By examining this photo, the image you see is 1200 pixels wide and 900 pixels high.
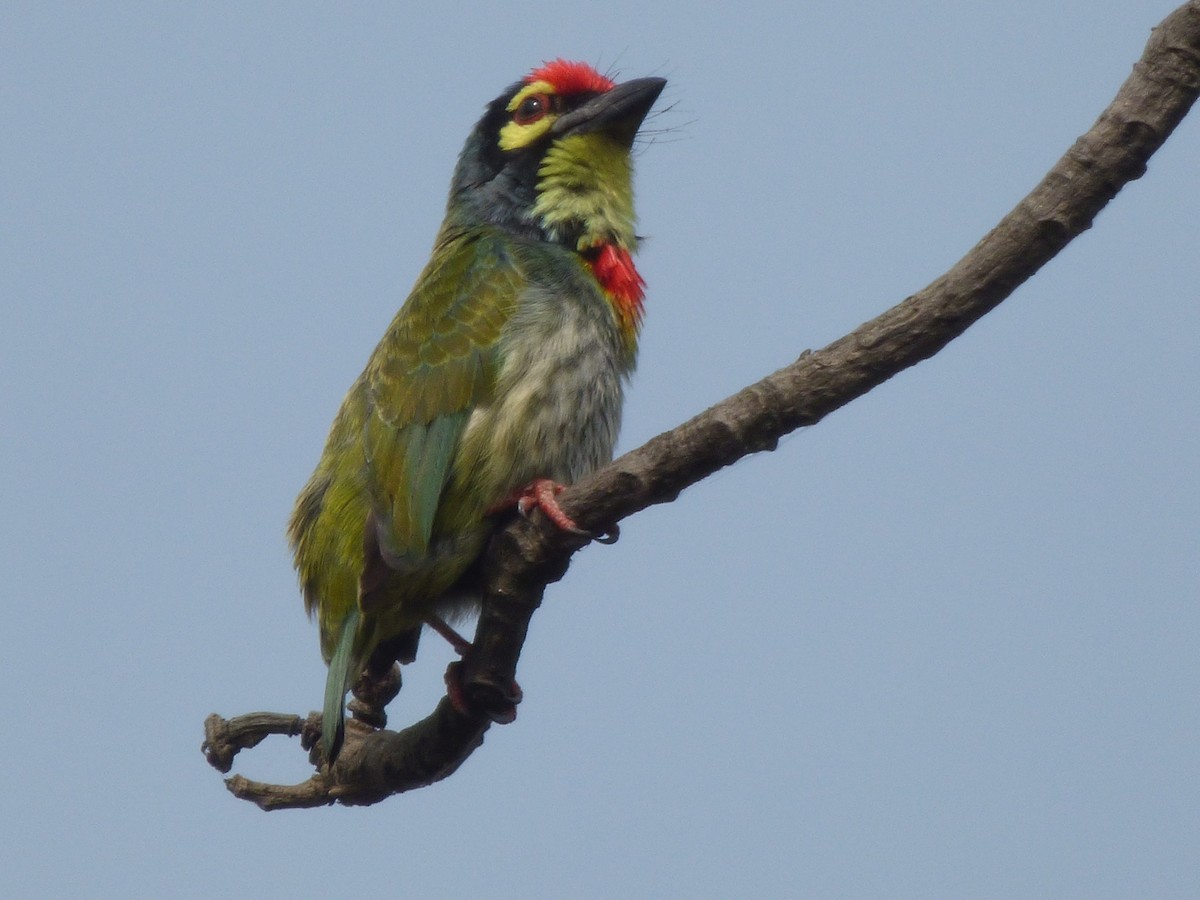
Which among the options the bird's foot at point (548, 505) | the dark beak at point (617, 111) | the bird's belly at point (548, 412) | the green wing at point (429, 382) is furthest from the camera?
the dark beak at point (617, 111)

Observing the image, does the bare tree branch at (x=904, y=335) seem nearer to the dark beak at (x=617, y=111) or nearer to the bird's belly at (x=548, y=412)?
the bird's belly at (x=548, y=412)

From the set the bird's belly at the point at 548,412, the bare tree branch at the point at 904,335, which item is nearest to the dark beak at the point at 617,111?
the bird's belly at the point at 548,412

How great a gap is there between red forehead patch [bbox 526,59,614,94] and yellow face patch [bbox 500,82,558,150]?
0.15 ft

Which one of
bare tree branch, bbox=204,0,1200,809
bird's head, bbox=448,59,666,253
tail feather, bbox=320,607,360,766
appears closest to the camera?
bare tree branch, bbox=204,0,1200,809

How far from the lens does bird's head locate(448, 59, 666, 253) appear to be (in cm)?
614

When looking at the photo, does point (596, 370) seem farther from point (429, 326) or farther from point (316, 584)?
point (316, 584)

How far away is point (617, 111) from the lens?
20.8 feet

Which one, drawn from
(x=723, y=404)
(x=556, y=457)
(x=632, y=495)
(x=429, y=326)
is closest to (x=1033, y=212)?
(x=723, y=404)

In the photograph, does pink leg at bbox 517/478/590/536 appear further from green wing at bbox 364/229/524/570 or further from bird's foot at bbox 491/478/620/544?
green wing at bbox 364/229/524/570

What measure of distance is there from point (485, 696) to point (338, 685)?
1.68ft

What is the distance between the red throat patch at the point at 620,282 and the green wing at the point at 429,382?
0.39 m

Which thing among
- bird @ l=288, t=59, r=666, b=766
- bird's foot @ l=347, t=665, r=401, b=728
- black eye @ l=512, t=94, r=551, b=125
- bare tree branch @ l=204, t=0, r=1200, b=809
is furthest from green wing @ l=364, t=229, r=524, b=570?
bird's foot @ l=347, t=665, r=401, b=728

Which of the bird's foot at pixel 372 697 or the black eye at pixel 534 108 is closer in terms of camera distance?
the bird's foot at pixel 372 697

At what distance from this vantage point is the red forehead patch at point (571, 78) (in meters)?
6.58
